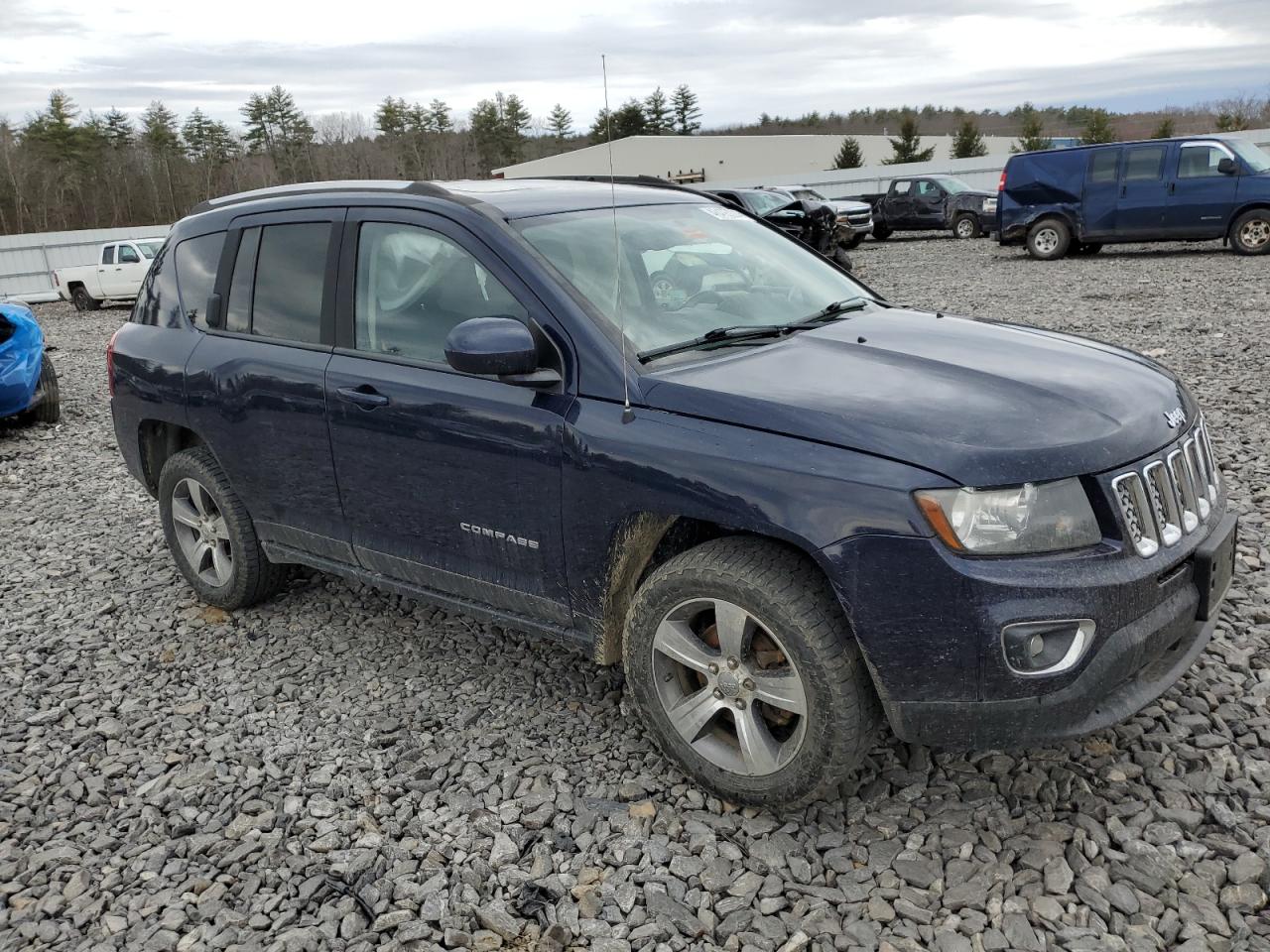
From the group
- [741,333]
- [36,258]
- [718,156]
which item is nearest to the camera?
[741,333]

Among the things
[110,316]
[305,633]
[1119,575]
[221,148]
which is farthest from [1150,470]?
[221,148]

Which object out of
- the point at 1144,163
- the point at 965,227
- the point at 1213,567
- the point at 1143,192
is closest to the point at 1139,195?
the point at 1143,192

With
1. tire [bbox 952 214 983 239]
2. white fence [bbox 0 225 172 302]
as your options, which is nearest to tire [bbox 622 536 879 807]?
tire [bbox 952 214 983 239]

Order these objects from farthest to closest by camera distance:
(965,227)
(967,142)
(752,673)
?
(967,142), (965,227), (752,673)

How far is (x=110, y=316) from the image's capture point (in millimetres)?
22391

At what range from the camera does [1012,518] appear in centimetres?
254

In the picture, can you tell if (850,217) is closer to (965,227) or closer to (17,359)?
(965,227)

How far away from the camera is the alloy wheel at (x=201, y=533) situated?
4.75 meters

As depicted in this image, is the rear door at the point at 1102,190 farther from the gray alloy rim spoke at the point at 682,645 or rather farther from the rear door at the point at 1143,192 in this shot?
the gray alloy rim spoke at the point at 682,645

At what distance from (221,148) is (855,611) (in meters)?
85.6

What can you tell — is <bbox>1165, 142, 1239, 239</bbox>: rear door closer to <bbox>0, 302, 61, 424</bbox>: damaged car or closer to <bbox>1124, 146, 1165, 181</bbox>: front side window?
<bbox>1124, 146, 1165, 181</bbox>: front side window

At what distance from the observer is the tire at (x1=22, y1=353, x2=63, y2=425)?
9.65 m

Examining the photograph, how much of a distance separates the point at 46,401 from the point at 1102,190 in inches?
624

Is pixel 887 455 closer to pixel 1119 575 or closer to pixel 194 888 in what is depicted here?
pixel 1119 575
